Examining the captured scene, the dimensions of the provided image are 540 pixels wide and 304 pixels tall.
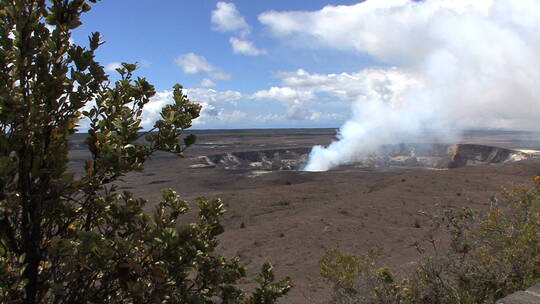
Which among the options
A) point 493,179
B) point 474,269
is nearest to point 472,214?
point 474,269

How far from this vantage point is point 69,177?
1922 mm

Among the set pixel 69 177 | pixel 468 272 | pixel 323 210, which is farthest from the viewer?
pixel 323 210

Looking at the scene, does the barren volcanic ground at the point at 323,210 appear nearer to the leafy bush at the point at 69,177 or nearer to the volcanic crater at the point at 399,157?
the leafy bush at the point at 69,177

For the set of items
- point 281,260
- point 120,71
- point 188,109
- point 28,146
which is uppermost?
point 120,71

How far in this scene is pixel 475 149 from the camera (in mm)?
58500

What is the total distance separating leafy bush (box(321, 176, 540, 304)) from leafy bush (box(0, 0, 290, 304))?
3.62m

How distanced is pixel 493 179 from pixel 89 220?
84.9ft

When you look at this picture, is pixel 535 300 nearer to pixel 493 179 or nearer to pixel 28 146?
pixel 28 146

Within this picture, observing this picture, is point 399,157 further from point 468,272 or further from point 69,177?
point 69,177

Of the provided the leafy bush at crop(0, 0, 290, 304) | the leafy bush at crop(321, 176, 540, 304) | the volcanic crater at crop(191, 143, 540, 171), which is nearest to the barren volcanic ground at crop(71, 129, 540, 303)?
the leafy bush at crop(321, 176, 540, 304)

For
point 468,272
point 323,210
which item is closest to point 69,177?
point 468,272

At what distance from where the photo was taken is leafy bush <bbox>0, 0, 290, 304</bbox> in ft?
6.10

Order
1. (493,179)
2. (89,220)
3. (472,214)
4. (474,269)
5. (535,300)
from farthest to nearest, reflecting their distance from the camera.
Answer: (493,179), (472,214), (474,269), (535,300), (89,220)

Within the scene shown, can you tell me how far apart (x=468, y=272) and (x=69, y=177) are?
4.84 m
